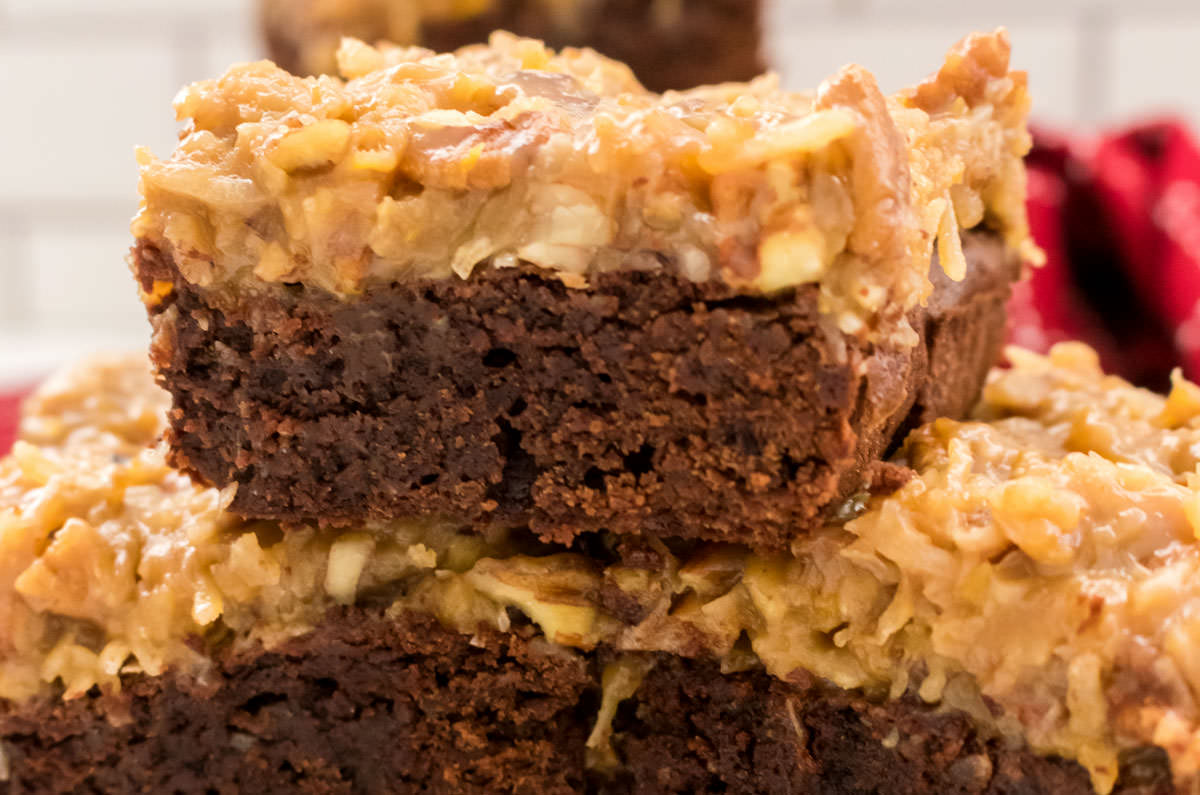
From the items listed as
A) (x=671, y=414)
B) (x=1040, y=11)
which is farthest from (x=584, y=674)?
(x=1040, y=11)

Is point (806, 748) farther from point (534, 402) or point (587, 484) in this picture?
point (534, 402)

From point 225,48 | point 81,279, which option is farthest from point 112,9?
point 81,279

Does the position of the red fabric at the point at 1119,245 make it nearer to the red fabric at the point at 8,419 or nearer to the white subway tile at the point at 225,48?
the red fabric at the point at 8,419

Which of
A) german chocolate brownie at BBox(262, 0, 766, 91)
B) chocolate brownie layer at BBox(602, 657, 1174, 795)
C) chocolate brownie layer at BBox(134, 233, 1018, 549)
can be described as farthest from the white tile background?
chocolate brownie layer at BBox(602, 657, 1174, 795)

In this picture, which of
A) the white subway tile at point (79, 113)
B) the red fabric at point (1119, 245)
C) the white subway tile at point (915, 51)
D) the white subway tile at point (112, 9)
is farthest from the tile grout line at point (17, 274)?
the red fabric at point (1119, 245)

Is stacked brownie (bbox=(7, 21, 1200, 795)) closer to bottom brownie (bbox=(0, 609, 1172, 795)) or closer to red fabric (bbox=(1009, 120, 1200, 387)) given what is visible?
bottom brownie (bbox=(0, 609, 1172, 795))

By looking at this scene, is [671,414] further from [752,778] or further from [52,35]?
[52,35]

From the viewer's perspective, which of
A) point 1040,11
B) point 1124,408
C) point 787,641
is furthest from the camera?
point 1040,11
